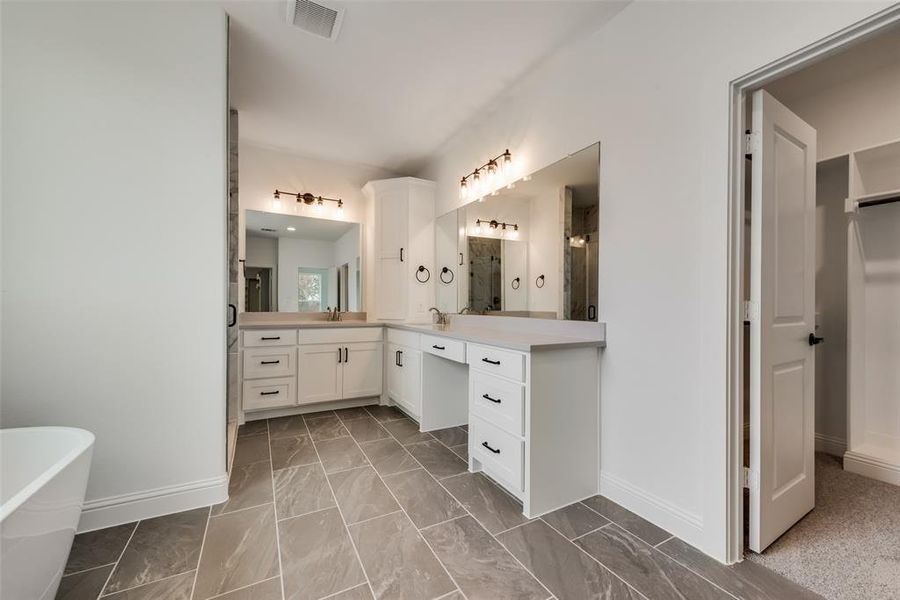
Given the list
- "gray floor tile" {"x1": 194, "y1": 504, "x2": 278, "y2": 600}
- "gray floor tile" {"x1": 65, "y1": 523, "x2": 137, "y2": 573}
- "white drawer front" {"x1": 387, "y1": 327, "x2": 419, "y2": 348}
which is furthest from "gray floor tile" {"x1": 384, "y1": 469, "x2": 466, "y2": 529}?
"gray floor tile" {"x1": 65, "y1": 523, "x2": 137, "y2": 573}

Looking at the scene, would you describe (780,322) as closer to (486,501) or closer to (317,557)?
(486,501)

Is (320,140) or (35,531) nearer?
(35,531)

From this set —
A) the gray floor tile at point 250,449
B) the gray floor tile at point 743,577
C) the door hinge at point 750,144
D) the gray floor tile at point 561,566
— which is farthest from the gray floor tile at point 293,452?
the door hinge at point 750,144

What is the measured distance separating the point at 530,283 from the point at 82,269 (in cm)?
248

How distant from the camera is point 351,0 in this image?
190cm

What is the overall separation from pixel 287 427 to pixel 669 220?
122 inches

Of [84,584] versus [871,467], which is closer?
[84,584]

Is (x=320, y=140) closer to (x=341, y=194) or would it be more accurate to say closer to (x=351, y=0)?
(x=341, y=194)

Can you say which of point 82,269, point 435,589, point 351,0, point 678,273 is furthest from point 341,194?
point 435,589

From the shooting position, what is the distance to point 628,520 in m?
1.75

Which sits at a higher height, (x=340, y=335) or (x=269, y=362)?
(x=340, y=335)

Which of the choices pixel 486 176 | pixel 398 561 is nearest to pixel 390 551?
pixel 398 561

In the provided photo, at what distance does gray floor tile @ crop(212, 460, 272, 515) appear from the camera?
1876 millimetres

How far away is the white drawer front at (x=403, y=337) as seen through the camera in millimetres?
3062
